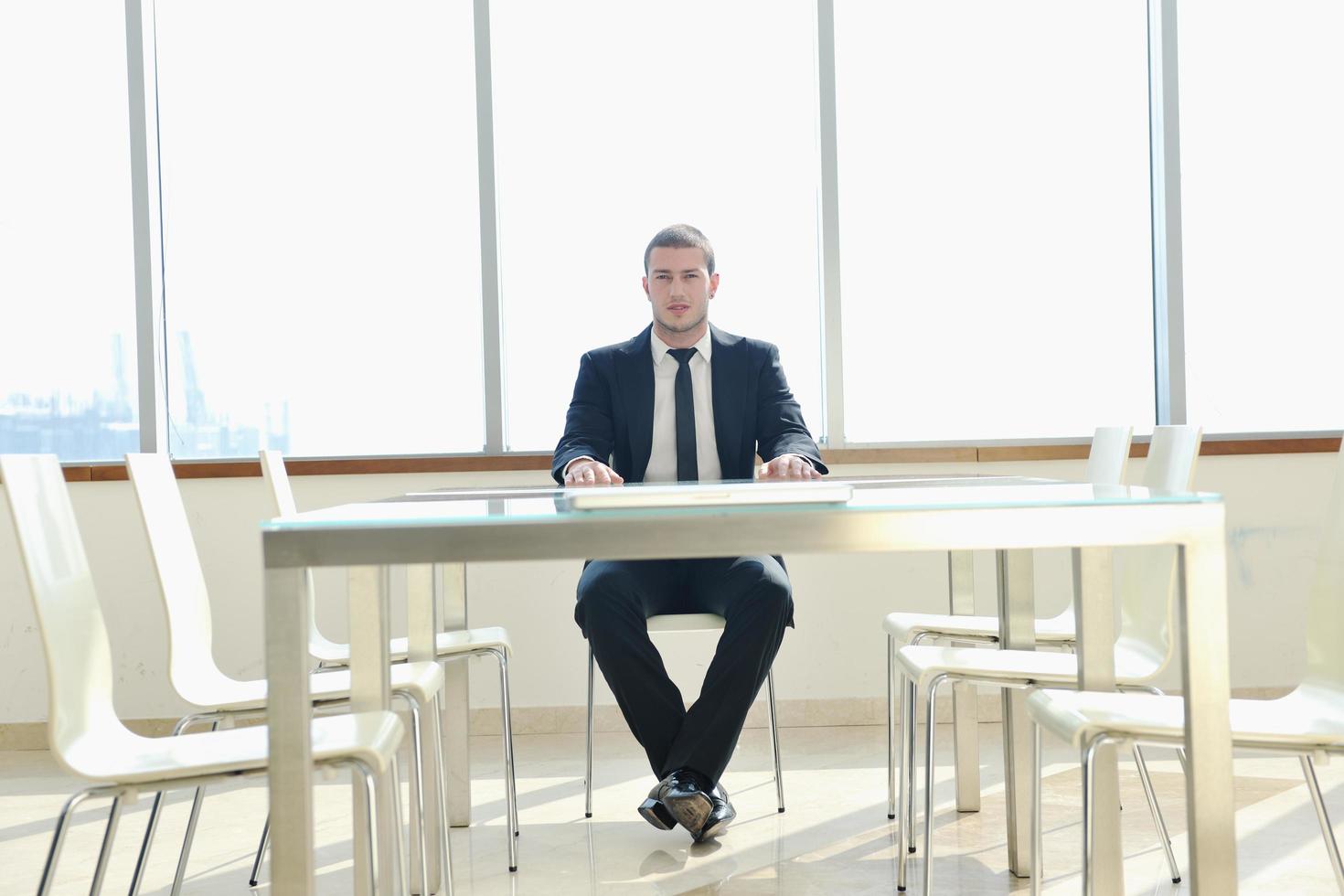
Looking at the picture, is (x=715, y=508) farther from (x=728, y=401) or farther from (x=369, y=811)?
(x=728, y=401)

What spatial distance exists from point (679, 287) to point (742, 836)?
1320 mm

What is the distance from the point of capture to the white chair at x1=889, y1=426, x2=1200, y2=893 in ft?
6.95

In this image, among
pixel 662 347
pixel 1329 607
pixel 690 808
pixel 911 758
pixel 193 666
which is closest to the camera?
pixel 1329 607

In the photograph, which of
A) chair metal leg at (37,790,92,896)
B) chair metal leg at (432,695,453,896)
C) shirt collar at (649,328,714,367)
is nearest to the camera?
chair metal leg at (37,790,92,896)

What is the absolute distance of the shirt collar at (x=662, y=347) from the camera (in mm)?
3193

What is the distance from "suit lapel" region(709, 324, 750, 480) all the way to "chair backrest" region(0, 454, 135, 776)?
65.7 inches

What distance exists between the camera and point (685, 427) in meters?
3.12

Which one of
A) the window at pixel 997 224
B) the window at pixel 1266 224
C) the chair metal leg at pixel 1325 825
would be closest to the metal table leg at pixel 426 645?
the chair metal leg at pixel 1325 825

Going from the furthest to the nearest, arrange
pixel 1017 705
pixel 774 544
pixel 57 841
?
pixel 1017 705
pixel 57 841
pixel 774 544

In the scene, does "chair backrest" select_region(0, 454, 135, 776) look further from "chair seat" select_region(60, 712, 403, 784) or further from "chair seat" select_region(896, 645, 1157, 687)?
"chair seat" select_region(896, 645, 1157, 687)

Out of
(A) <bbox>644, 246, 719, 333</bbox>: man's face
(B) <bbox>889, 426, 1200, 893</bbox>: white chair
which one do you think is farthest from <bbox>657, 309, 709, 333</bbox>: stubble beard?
(B) <bbox>889, 426, 1200, 893</bbox>: white chair

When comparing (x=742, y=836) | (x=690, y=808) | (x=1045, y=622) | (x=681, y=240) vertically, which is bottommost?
(x=742, y=836)

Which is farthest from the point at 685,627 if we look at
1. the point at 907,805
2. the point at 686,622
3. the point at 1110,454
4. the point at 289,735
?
the point at 289,735

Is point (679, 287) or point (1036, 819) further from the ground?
point (679, 287)
